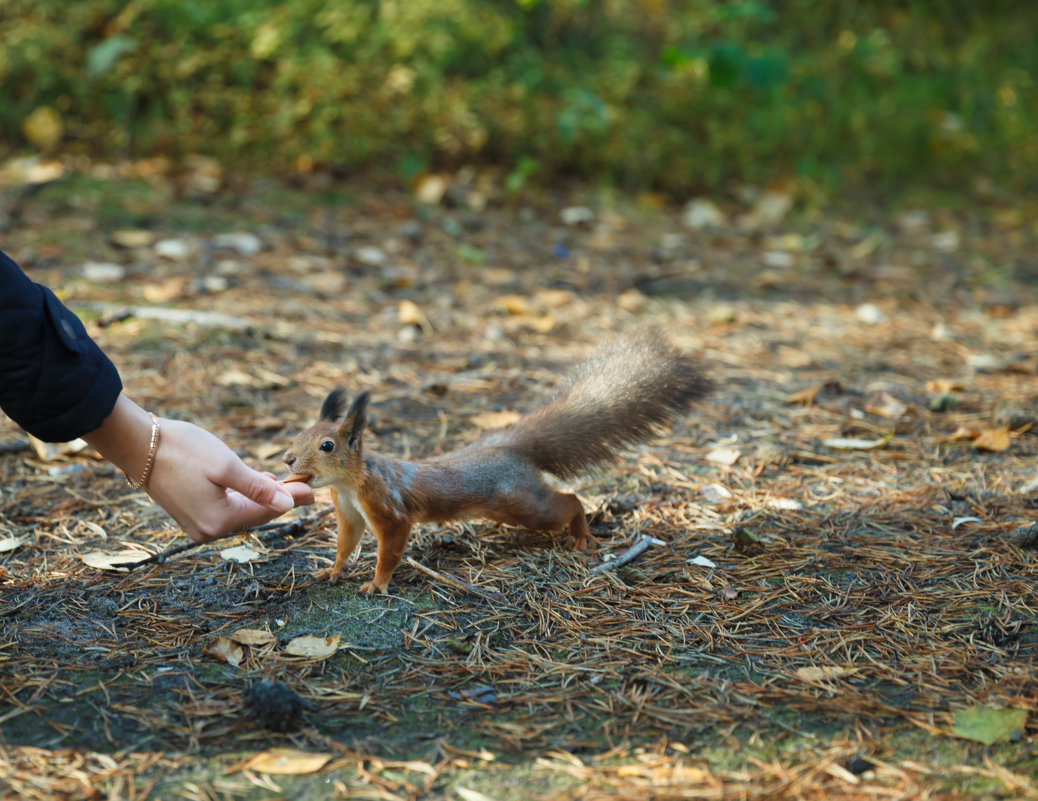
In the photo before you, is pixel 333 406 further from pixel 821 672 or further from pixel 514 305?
pixel 514 305

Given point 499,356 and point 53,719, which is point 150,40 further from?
point 53,719

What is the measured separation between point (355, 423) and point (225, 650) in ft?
1.62

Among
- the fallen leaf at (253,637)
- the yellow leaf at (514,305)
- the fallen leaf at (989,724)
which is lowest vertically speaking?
the yellow leaf at (514,305)

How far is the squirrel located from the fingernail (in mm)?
84

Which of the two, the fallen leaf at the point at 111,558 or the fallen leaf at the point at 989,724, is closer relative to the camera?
the fallen leaf at the point at 989,724

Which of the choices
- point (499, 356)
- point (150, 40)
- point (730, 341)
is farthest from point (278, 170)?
point (730, 341)

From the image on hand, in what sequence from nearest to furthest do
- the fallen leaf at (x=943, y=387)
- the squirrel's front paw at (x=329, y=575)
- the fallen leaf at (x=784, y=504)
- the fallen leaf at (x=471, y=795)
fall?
the fallen leaf at (x=471, y=795)
the squirrel's front paw at (x=329, y=575)
the fallen leaf at (x=784, y=504)
the fallen leaf at (x=943, y=387)

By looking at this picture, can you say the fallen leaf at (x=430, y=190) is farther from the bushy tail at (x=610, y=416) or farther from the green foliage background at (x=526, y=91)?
the bushy tail at (x=610, y=416)

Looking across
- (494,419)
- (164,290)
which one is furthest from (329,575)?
(164,290)

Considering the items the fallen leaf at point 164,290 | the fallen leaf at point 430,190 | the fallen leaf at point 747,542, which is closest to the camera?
the fallen leaf at point 747,542

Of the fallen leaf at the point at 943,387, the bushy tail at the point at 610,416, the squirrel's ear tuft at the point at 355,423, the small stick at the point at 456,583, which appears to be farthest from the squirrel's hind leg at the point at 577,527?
the fallen leaf at the point at 943,387

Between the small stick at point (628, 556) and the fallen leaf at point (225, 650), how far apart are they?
2.42ft

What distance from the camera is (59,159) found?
5.05 meters

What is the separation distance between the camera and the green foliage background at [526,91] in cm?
493
